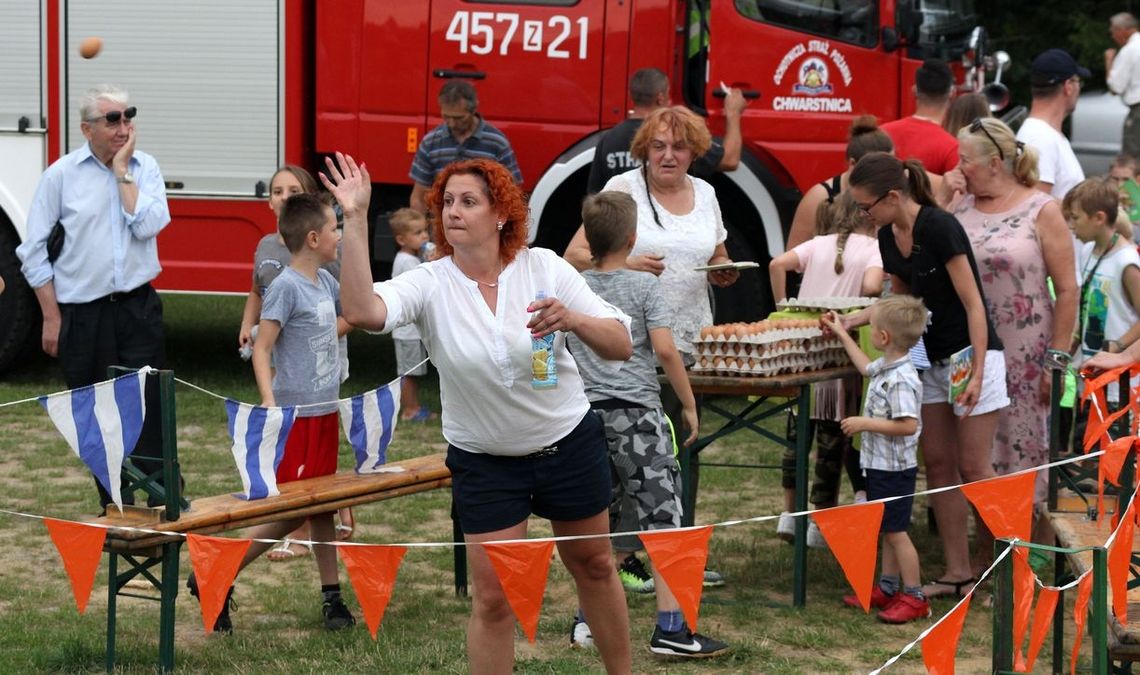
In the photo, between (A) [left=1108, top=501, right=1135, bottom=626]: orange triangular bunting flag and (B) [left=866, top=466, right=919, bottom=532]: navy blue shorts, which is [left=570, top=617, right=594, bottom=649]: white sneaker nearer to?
(B) [left=866, top=466, right=919, bottom=532]: navy blue shorts

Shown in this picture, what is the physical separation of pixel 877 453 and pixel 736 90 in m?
4.00

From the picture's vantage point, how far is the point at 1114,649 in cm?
381

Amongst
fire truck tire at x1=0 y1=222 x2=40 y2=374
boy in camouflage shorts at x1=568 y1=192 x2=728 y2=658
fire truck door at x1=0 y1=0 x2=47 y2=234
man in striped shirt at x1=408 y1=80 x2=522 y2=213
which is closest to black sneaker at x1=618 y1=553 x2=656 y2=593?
boy in camouflage shorts at x1=568 y1=192 x2=728 y2=658

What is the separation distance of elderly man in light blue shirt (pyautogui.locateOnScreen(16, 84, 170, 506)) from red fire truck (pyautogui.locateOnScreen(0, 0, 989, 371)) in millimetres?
3474

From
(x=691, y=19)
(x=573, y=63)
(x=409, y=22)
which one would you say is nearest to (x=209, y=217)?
(x=409, y=22)

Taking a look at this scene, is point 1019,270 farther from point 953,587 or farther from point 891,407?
point 953,587

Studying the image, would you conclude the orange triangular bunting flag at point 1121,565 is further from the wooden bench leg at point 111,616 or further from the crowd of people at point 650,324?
the wooden bench leg at point 111,616

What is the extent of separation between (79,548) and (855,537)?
7.31 feet

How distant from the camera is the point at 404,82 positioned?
9641 millimetres

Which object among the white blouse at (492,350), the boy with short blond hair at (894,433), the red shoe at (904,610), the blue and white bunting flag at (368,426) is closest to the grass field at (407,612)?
the red shoe at (904,610)

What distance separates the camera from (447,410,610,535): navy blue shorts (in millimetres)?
4371

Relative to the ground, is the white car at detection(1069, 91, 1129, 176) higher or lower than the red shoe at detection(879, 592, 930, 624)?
higher

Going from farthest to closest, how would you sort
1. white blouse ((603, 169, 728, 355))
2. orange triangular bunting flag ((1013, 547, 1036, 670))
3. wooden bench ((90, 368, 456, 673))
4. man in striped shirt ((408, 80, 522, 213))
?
man in striped shirt ((408, 80, 522, 213)) → white blouse ((603, 169, 728, 355)) → wooden bench ((90, 368, 456, 673)) → orange triangular bunting flag ((1013, 547, 1036, 670))

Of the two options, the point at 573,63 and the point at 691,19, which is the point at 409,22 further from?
the point at 691,19
